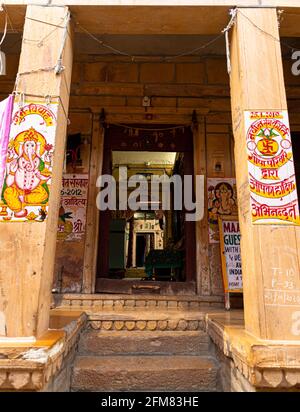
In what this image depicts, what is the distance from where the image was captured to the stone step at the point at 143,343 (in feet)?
12.6

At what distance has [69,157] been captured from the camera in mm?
6188

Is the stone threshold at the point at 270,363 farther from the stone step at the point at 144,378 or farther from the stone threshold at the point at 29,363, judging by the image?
the stone threshold at the point at 29,363

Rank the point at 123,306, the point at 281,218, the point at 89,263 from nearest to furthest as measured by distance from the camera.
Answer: the point at 281,218 → the point at 123,306 → the point at 89,263

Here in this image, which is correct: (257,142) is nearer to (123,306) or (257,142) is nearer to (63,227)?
(123,306)

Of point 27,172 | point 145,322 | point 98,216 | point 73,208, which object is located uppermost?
point 73,208

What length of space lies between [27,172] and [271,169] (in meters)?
2.43

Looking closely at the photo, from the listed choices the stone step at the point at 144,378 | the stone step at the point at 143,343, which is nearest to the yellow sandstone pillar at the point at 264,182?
the stone step at the point at 144,378

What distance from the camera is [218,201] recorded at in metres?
6.11

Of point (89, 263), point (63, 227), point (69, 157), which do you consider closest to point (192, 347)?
point (89, 263)

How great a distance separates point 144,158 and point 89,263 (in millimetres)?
5985

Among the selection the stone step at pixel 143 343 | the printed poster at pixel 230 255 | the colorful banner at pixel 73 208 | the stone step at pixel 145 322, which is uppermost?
the colorful banner at pixel 73 208

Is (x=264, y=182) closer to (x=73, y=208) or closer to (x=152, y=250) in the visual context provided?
(x=73, y=208)

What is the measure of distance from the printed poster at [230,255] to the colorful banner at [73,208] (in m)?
2.74

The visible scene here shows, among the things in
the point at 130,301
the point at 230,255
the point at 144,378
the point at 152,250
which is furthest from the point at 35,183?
the point at 152,250
